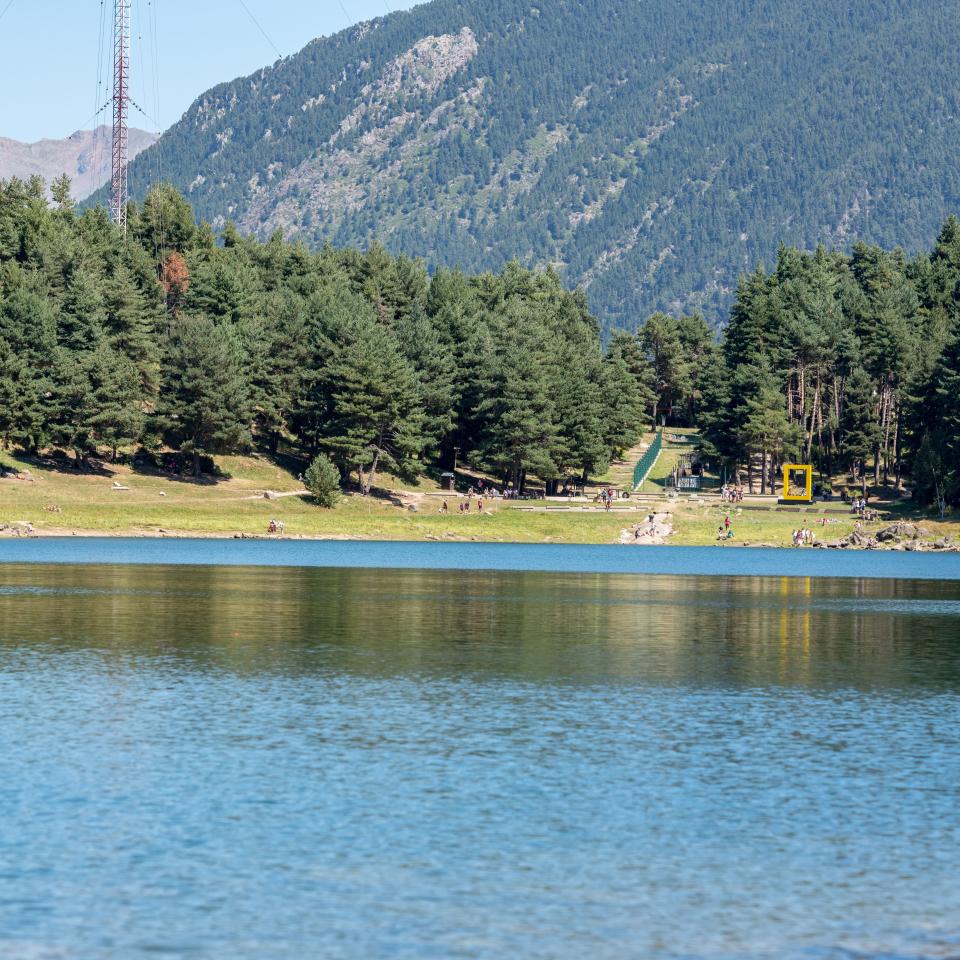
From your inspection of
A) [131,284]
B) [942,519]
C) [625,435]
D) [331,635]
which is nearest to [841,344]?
[625,435]

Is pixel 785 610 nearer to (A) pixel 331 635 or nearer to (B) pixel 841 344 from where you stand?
(A) pixel 331 635

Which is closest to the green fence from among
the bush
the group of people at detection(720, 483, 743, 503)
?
the group of people at detection(720, 483, 743, 503)

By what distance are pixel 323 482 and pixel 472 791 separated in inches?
4707

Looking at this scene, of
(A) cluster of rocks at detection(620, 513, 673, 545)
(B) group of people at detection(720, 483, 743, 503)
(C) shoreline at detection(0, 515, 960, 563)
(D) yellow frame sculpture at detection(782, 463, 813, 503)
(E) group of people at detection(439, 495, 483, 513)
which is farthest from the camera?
(D) yellow frame sculpture at detection(782, 463, 813, 503)

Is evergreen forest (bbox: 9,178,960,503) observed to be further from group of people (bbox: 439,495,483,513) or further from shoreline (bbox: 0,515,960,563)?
shoreline (bbox: 0,515,960,563)

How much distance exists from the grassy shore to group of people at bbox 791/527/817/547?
1171 millimetres

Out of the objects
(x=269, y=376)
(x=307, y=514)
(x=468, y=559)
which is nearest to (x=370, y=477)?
(x=307, y=514)

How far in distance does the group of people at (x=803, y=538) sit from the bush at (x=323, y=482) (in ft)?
148

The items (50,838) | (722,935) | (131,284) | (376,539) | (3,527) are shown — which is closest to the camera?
(722,935)

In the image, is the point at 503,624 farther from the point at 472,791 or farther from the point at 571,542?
the point at 571,542

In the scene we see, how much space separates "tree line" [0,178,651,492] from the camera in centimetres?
14350

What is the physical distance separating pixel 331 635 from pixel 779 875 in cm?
Result: 3443

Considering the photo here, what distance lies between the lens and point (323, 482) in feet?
474

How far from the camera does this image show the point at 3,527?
123 m
